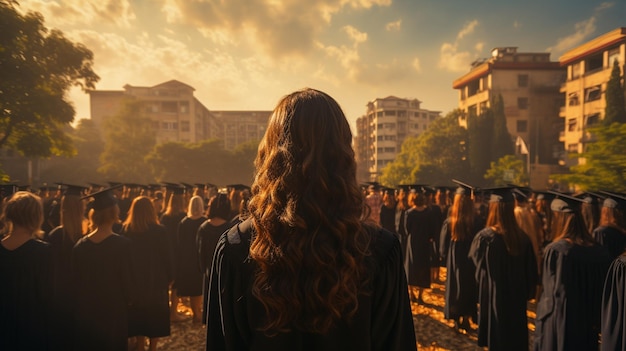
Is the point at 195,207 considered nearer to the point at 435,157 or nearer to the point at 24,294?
the point at 24,294

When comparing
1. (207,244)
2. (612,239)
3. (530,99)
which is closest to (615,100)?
(530,99)

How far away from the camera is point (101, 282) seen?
3.88m

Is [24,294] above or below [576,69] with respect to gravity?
below

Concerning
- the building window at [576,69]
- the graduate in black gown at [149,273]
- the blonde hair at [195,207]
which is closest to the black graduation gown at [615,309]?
the graduate in black gown at [149,273]

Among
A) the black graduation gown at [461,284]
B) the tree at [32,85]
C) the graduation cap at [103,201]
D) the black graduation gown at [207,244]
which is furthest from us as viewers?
the tree at [32,85]

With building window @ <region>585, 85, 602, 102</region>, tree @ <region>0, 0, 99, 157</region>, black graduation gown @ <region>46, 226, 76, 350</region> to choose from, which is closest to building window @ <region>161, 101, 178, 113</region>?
tree @ <region>0, 0, 99, 157</region>

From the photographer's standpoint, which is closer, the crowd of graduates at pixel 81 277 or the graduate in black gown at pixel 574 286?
the crowd of graduates at pixel 81 277

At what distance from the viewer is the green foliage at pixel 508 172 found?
39312mm

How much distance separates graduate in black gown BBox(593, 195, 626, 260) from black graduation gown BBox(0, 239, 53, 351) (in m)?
7.38

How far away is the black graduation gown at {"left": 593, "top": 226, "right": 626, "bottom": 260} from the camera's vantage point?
5.18m

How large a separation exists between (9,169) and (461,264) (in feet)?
167

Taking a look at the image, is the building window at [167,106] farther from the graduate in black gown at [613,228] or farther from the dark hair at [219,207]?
the graduate in black gown at [613,228]

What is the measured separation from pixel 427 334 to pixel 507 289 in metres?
2.00

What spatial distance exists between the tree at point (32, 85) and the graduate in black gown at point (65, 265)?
614 inches
